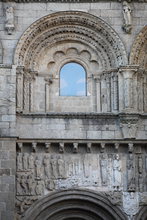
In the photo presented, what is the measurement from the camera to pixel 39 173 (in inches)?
814

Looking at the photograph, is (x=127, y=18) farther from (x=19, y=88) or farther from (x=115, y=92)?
(x=19, y=88)

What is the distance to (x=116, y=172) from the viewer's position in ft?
68.6

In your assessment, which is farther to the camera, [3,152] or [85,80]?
[85,80]

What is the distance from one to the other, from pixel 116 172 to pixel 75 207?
1552mm

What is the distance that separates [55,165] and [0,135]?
5.90 ft

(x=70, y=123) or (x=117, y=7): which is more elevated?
(x=117, y=7)

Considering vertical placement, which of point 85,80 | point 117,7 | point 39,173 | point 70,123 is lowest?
point 39,173

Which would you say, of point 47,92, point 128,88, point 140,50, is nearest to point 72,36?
point 47,92

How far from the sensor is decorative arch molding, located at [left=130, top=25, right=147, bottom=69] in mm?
21500

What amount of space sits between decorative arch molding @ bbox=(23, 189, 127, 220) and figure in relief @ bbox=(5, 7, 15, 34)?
4.99 m

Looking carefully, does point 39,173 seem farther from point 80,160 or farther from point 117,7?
point 117,7

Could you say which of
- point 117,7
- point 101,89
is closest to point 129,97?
point 101,89

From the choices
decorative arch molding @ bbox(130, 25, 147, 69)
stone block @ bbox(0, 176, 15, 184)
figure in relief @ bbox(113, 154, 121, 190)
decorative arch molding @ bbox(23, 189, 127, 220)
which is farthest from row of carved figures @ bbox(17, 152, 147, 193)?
decorative arch molding @ bbox(130, 25, 147, 69)

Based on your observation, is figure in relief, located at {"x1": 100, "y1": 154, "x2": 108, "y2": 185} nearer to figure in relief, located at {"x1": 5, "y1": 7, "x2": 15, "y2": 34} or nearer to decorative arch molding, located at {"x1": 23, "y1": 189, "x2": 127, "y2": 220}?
decorative arch molding, located at {"x1": 23, "y1": 189, "x2": 127, "y2": 220}
